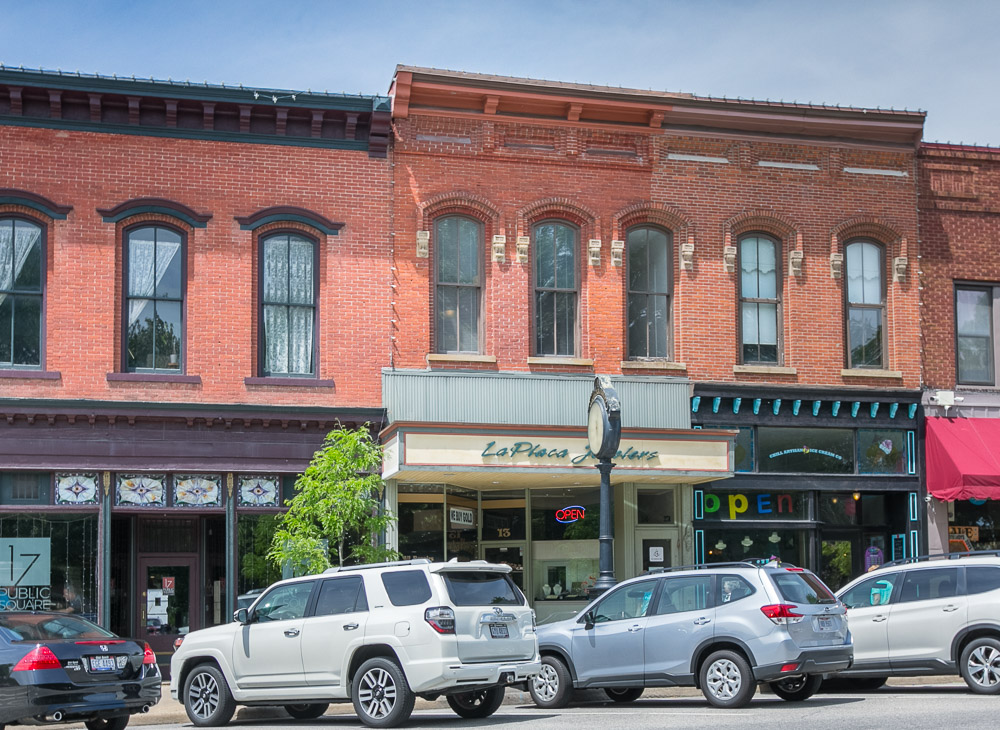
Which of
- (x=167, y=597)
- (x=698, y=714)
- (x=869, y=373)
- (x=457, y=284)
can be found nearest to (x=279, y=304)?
(x=457, y=284)

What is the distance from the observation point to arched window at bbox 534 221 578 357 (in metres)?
24.2

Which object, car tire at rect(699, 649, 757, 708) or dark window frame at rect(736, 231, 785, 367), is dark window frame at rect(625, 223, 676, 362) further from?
car tire at rect(699, 649, 757, 708)

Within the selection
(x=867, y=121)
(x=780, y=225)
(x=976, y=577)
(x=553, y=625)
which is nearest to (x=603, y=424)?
(x=553, y=625)

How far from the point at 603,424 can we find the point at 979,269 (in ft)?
32.2

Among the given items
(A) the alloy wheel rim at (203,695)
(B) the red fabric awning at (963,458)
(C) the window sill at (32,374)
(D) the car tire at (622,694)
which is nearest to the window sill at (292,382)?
(C) the window sill at (32,374)

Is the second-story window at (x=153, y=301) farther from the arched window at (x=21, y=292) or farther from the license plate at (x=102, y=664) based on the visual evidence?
the license plate at (x=102, y=664)

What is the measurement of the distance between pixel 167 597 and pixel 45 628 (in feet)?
26.3

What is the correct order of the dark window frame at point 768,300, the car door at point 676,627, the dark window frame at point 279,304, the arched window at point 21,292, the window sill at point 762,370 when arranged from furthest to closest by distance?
the dark window frame at point 768,300 < the window sill at point 762,370 < the dark window frame at point 279,304 < the arched window at point 21,292 < the car door at point 676,627

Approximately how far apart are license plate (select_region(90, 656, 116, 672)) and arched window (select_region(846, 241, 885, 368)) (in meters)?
15.4

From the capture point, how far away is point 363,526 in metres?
21.4

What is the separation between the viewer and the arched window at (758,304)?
990 inches

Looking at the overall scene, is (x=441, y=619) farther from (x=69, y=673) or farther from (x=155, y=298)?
(x=155, y=298)

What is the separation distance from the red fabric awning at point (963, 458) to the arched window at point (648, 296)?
200 inches

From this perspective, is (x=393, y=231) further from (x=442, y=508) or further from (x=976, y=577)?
(x=976, y=577)
